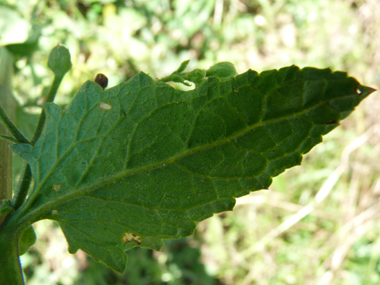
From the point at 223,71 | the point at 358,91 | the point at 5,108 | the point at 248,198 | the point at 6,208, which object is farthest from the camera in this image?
the point at 248,198

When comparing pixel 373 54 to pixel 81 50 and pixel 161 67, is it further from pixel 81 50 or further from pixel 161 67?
pixel 81 50

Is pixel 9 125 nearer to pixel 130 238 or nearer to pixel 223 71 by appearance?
pixel 130 238

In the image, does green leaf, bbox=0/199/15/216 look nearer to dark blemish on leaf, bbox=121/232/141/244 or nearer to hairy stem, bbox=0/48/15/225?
hairy stem, bbox=0/48/15/225

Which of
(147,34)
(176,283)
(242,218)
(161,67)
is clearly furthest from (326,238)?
(147,34)

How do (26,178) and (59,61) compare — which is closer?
(26,178)

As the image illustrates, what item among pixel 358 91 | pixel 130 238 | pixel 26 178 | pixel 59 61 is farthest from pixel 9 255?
pixel 358 91

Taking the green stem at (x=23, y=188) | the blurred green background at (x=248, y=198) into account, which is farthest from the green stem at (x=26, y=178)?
the blurred green background at (x=248, y=198)

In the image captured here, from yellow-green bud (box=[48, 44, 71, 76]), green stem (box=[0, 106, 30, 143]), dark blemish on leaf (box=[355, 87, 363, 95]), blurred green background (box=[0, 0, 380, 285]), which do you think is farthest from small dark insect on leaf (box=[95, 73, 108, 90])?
blurred green background (box=[0, 0, 380, 285])
